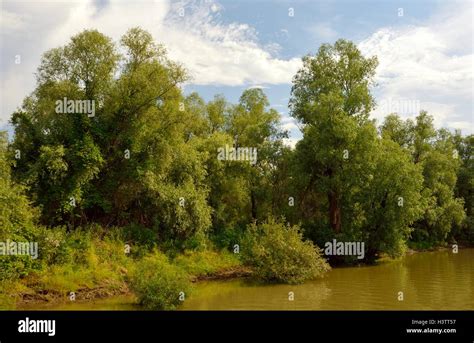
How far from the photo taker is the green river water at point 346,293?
19.2 metres

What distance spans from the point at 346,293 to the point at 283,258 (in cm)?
444

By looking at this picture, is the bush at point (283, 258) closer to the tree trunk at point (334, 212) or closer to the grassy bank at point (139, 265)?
the grassy bank at point (139, 265)

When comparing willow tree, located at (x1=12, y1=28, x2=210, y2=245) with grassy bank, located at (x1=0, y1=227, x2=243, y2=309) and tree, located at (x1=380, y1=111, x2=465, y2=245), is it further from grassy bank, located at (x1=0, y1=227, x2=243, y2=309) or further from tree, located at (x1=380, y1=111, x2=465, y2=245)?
tree, located at (x1=380, y1=111, x2=465, y2=245)

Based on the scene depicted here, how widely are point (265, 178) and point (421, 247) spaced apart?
19.1 meters

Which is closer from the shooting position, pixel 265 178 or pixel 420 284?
pixel 420 284

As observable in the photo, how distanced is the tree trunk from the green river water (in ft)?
14.2

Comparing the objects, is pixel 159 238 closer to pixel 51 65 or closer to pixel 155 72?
pixel 155 72

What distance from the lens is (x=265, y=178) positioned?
39000 mm

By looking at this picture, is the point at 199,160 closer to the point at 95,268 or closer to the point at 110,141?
the point at 110,141

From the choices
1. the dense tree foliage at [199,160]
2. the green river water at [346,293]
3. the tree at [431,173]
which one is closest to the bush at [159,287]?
the green river water at [346,293]

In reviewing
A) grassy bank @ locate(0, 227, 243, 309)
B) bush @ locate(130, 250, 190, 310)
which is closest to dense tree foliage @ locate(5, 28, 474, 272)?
grassy bank @ locate(0, 227, 243, 309)

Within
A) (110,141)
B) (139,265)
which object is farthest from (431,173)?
(139,265)

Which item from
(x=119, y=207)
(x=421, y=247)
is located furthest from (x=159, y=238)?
(x=421, y=247)

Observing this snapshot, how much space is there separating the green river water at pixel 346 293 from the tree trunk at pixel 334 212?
4343mm
